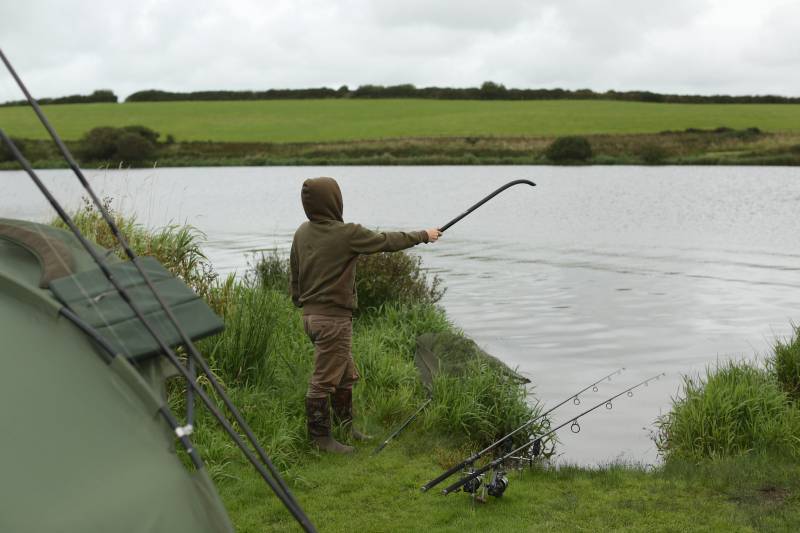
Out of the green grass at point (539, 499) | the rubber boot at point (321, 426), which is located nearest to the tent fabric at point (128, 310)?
the green grass at point (539, 499)

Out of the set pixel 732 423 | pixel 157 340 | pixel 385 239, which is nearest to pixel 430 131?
pixel 732 423

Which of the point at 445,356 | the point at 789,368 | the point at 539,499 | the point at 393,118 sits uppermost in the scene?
the point at 393,118

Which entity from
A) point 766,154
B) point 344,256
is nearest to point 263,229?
point 344,256

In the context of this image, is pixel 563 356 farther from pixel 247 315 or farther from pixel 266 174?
pixel 266 174

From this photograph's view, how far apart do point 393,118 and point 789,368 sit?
8325cm

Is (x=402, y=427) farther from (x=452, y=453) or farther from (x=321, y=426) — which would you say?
(x=321, y=426)

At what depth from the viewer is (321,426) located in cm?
748

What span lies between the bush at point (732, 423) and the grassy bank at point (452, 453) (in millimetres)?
14

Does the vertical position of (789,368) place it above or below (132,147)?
below

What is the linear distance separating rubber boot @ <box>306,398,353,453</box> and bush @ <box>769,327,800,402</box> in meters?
4.74

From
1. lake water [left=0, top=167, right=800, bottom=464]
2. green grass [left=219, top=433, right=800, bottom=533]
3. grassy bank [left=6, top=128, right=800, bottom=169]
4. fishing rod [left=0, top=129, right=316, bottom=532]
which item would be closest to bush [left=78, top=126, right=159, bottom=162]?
grassy bank [left=6, top=128, right=800, bottom=169]

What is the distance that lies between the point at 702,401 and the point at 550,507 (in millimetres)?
2569

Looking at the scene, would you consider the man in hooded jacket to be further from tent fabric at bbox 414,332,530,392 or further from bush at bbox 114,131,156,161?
bush at bbox 114,131,156,161

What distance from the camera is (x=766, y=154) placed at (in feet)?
208
